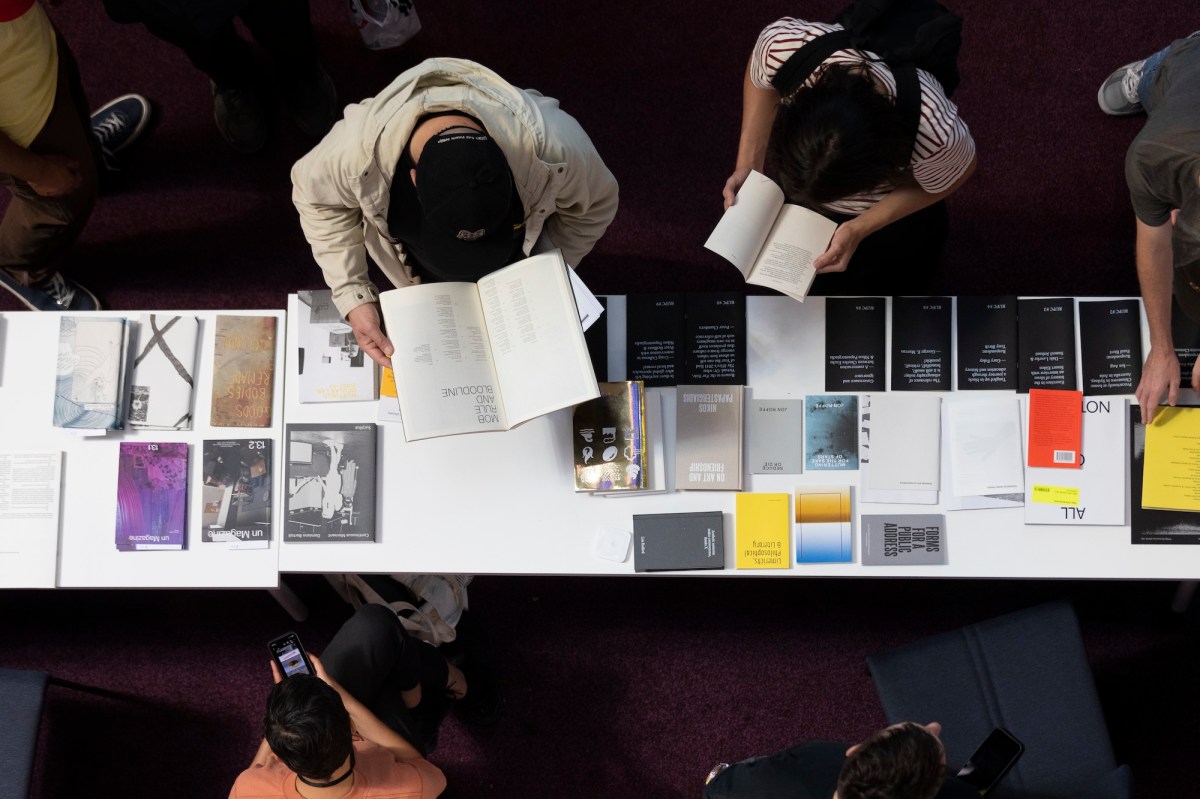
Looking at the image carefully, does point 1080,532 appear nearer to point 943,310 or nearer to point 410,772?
point 943,310

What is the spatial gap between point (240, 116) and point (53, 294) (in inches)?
31.8

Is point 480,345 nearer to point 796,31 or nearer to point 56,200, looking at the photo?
point 796,31

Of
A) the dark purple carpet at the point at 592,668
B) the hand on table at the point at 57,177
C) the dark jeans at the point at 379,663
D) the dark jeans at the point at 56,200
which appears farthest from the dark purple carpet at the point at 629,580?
the hand on table at the point at 57,177

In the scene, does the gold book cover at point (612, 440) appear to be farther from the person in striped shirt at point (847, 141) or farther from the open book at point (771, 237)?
the person in striped shirt at point (847, 141)

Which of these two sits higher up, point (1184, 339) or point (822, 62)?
point (822, 62)

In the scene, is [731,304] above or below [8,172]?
below

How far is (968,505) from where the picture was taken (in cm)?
188

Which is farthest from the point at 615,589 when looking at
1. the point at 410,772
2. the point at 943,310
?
the point at 943,310

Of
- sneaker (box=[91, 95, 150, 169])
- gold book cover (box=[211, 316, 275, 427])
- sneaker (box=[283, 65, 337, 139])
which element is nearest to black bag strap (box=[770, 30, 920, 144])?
gold book cover (box=[211, 316, 275, 427])

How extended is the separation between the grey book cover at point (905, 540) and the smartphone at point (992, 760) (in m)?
0.43

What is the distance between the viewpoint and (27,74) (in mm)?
2055

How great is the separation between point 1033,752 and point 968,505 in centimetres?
69

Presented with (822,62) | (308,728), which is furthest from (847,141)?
(308,728)

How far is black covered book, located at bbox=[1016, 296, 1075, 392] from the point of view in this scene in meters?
1.92
